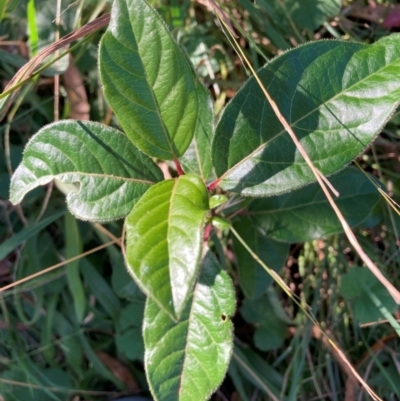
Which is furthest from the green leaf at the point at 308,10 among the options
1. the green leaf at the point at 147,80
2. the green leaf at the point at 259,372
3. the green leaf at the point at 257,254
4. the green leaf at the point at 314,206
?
the green leaf at the point at 259,372

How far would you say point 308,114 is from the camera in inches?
34.3

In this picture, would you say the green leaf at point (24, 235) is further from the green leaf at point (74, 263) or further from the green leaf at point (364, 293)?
the green leaf at point (364, 293)

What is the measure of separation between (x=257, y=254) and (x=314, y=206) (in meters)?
0.20

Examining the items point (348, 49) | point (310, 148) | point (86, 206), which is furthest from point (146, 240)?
point (348, 49)

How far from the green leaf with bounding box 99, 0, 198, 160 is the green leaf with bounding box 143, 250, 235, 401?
1.01 ft

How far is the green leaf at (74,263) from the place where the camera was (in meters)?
1.45

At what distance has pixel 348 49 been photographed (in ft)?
2.74

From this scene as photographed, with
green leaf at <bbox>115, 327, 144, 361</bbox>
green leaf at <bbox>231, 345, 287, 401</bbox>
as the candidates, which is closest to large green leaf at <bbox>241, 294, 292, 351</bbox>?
green leaf at <bbox>231, 345, 287, 401</bbox>

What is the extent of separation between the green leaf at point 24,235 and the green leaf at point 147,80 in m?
0.67

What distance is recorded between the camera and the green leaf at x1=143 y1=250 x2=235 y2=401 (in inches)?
36.7

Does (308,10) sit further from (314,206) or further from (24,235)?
(24,235)

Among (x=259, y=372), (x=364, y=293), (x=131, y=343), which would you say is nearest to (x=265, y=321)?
(x=259, y=372)

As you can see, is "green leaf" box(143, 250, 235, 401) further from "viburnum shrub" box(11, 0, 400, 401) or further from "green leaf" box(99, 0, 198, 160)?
"green leaf" box(99, 0, 198, 160)

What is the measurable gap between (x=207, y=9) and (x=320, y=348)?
109cm
